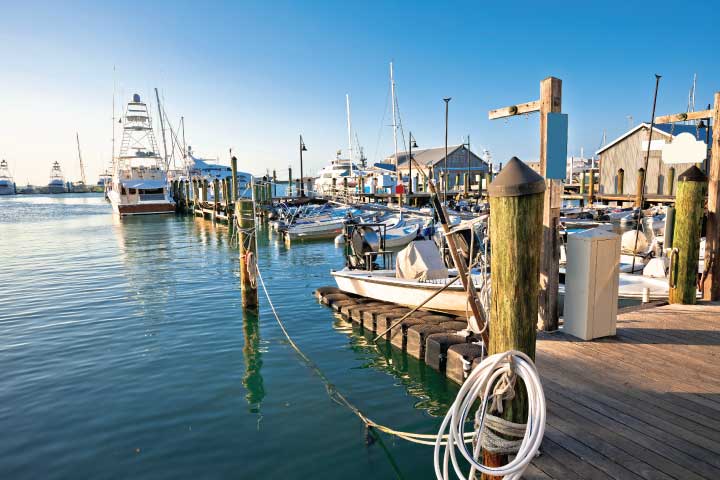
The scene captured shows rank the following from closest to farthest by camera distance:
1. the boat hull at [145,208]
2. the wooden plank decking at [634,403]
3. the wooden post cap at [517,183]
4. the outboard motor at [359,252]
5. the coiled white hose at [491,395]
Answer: the coiled white hose at [491,395]
the wooden post cap at [517,183]
the wooden plank decking at [634,403]
the outboard motor at [359,252]
the boat hull at [145,208]

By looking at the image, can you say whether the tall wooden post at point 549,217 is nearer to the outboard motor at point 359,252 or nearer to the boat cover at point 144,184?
the outboard motor at point 359,252

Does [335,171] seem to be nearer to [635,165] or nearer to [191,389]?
[635,165]

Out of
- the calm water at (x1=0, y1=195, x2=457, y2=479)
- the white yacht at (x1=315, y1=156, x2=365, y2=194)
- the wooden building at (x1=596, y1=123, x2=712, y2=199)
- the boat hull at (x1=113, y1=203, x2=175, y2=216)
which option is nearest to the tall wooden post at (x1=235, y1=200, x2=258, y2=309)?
the calm water at (x1=0, y1=195, x2=457, y2=479)

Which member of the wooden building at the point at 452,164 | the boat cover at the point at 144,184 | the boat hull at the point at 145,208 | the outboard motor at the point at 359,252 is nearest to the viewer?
the outboard motor at the point at 359,252

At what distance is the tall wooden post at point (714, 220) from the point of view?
705cm

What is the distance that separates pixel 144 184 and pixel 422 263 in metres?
52.0

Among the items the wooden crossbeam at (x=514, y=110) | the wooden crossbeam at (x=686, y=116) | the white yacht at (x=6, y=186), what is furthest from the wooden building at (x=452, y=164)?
the white yacht at (x=6, y=186)

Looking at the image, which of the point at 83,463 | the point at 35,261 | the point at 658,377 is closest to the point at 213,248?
the point at 35,261

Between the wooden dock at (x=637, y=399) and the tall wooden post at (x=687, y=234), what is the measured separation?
0.34 meters

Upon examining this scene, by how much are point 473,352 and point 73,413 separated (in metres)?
6.58

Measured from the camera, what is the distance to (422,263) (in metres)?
10.3

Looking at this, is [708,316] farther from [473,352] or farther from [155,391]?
[155,391]

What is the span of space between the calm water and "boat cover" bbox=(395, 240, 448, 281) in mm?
1964

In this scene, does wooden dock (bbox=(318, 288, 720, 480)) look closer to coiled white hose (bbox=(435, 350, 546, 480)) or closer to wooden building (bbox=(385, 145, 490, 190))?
coiled white hose (bbox=(435, 350, 546, 480))
